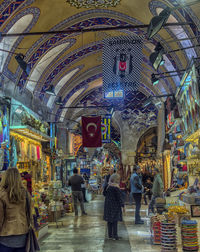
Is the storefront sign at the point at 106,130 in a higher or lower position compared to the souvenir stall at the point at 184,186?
higher

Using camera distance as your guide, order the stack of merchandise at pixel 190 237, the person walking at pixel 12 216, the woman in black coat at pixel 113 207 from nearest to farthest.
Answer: the person walking at pixel 12 216 → the stack of merchandise at pixel 190 237 → the woman in black coat at pixel 113 207

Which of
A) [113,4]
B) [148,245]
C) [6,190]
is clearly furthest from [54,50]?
[6,190]

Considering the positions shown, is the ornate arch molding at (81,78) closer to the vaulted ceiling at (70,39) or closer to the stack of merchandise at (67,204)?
the vaulted ceiling at (70,39)

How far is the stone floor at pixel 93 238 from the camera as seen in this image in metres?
5.13

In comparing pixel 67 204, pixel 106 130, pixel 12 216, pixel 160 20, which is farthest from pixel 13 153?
pixel 106 130

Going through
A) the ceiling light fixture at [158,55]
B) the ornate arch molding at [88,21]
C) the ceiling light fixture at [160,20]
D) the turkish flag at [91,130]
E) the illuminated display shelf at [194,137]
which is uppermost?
the ornate arch molding at [88,21]

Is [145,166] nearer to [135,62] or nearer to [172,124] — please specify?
[172,124]

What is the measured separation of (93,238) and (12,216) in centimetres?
347

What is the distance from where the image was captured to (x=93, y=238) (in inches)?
237

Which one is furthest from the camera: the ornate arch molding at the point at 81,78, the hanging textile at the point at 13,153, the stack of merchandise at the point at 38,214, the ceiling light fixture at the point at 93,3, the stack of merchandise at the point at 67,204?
the ornate arch molding at the point at 81,78

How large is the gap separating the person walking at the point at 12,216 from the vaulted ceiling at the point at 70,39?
4.44 meters

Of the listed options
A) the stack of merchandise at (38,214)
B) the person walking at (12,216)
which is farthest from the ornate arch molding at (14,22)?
the person walking at (12,216)

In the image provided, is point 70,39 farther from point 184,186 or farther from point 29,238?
point 29,238

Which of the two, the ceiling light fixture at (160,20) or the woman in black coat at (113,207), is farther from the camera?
the woman in black coat at (113,207)
